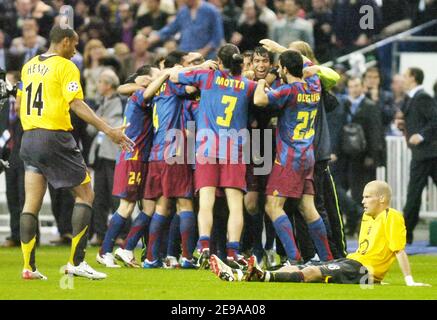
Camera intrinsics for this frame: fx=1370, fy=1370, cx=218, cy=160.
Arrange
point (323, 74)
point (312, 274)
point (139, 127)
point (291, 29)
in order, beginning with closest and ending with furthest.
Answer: point (312, 274)
point (323, 74)
point (139, 127)
point (291, 29)

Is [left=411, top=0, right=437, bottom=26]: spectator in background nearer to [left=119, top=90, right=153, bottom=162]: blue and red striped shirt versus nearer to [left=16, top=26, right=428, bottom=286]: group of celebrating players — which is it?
[left=16, top=26, right=428, bottom=286]: group of celebrating players

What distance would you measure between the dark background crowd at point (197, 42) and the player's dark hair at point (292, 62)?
4.85 metres

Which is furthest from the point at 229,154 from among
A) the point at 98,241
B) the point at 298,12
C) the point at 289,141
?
the point at 298,12

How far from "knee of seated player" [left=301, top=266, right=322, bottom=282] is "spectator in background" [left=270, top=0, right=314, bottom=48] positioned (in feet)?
35.2

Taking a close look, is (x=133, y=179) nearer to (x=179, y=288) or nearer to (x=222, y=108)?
(x=222, y=108)

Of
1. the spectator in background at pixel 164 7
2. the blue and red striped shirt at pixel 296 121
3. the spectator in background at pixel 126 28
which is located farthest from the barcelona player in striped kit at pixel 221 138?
the spectator in background at pixel 126 28

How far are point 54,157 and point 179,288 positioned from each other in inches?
66.1

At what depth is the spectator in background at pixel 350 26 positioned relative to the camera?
24.4 meters

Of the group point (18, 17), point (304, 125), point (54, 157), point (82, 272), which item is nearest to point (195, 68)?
point (304, 125)

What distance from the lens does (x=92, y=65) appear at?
73.3ft

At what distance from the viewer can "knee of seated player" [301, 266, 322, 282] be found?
40.6ft

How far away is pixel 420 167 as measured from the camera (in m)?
18.8
